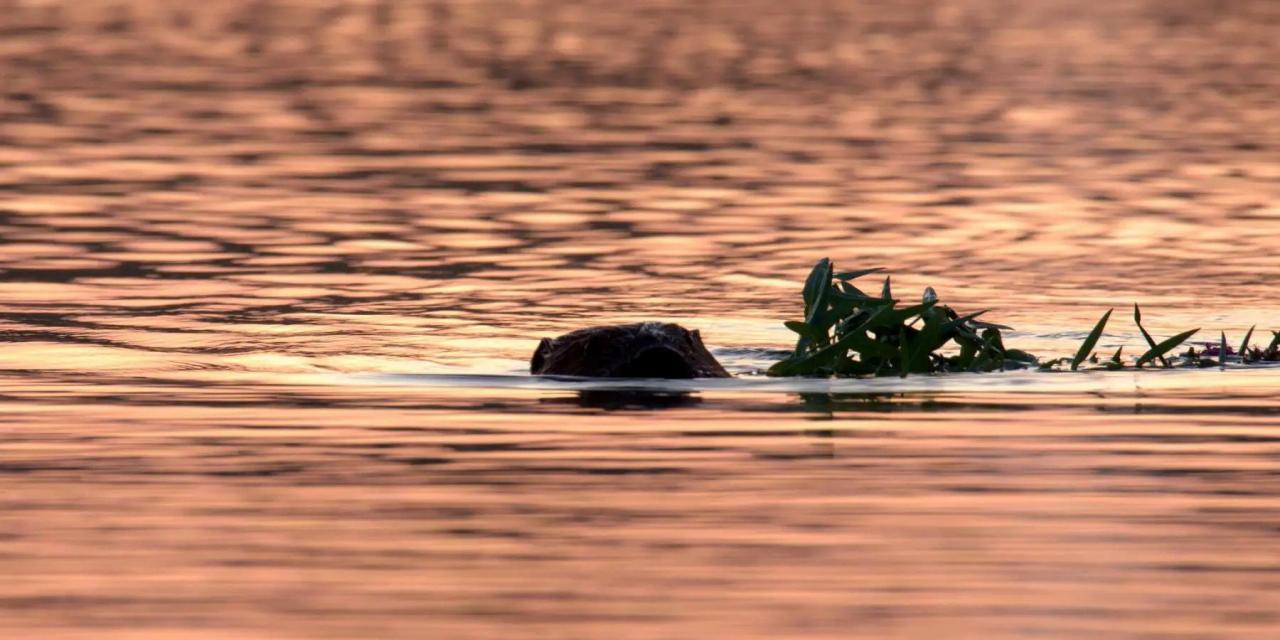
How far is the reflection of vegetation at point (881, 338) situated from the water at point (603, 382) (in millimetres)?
324

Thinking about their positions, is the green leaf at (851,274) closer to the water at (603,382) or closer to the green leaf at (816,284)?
the green leaf at (816,284)

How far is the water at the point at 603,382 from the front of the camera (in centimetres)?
1018

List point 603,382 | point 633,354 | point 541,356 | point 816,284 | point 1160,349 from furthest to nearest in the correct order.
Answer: point 1160,349
point 541,356
point 816,284
point 633,354
point 603,382

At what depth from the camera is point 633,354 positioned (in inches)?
645

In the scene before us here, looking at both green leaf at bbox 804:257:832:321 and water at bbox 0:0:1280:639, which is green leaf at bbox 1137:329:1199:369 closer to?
water at bbox 0:0:1280:639

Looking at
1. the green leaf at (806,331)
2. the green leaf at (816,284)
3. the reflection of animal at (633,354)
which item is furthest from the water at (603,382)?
the green leaf at (816,284)

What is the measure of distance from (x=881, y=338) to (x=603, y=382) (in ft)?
5.30

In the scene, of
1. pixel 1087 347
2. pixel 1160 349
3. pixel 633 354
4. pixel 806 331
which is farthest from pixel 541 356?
pixel 1160 349

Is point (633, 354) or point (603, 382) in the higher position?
point (633, 354)

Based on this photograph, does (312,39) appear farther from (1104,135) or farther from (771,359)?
(771,359)

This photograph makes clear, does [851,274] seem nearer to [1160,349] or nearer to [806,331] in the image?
[806,331]

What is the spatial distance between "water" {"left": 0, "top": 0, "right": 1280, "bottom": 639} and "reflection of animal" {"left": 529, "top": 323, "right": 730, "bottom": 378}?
0.76 feet

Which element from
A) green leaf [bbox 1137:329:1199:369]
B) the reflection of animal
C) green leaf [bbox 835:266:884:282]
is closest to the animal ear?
the reflection of animal

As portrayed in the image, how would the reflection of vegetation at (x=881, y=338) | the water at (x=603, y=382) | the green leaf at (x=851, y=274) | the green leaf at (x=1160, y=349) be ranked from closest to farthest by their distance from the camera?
1. the water at (x=603, y=382)
2. the green leaf at (x=851, y=274)
3. the reflection of vegetation at (x=881, y=338)
4. the green leaf at (x=1160, y=349)
